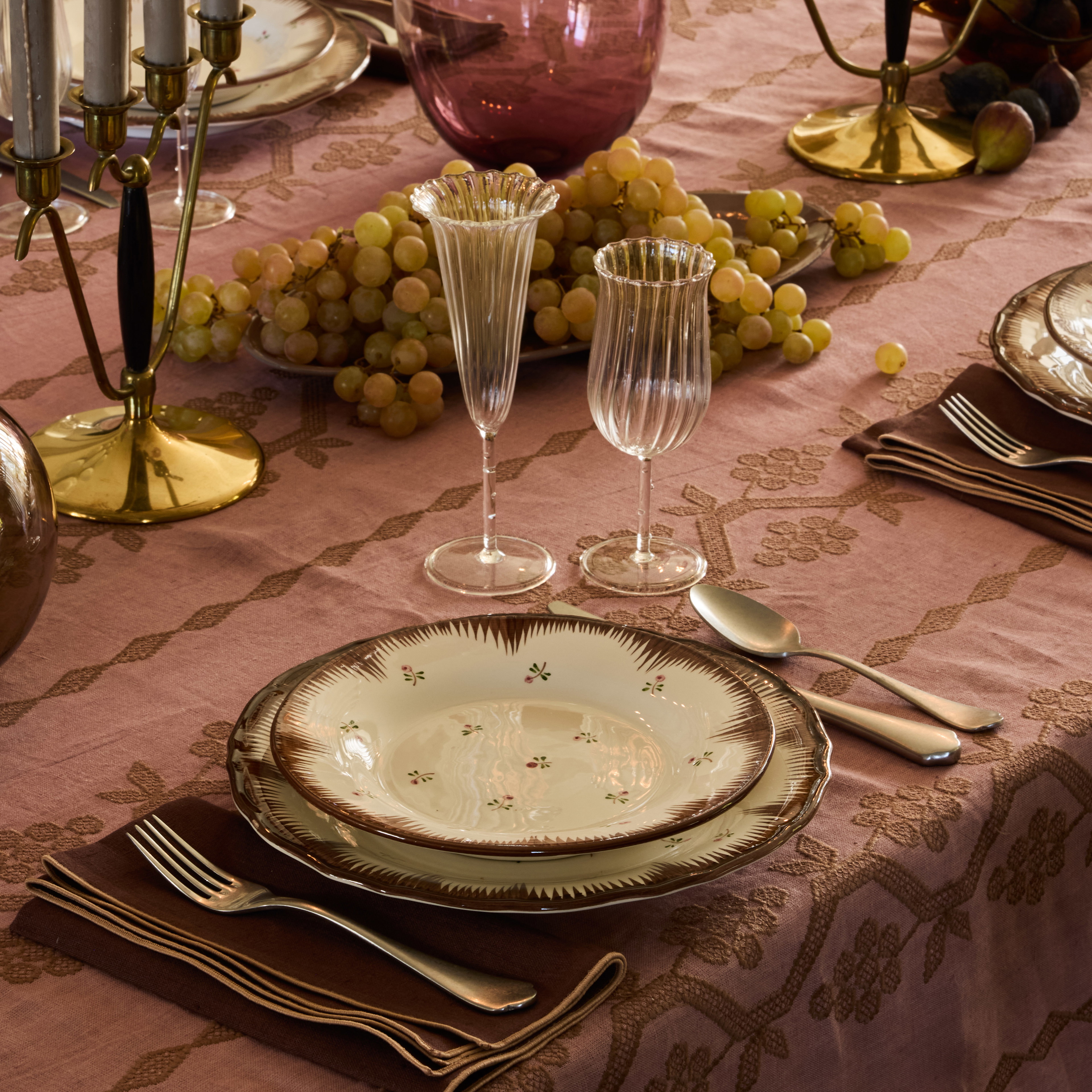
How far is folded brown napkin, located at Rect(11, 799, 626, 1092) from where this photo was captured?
57 centimetres

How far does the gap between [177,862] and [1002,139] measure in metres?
1.29

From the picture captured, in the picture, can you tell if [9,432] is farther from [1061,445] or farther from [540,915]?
[1061,445]

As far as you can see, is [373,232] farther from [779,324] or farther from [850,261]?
[850,261]

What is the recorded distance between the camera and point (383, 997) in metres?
0.59

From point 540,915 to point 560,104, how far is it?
99cm

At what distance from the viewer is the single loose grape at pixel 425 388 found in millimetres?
1094

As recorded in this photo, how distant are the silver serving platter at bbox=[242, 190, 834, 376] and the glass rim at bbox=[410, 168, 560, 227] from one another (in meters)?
0.24

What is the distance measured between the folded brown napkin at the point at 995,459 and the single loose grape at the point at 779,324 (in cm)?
15

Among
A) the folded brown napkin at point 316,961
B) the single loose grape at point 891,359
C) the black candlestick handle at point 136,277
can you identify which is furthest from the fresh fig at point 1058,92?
the folded brown napkin at point 316,961

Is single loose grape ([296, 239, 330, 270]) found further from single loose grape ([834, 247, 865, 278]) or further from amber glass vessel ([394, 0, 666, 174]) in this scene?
single loose grape ([834, 247, 865, 278])

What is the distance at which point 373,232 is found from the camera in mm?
1108

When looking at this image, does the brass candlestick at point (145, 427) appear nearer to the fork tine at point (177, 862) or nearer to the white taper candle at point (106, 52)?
the white taper candle at point (106, 52)

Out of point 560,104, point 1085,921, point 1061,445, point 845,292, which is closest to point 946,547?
point 1061,445

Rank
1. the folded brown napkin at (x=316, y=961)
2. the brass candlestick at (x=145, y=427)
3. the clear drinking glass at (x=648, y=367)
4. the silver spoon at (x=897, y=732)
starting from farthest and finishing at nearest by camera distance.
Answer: the brass candlestick at (x=145, y=427) → the clear drinking glass at (x=648, y=367) → the silver spoon at (x=897, y=732) → the folded brown napkin at (x=316, y=961)
